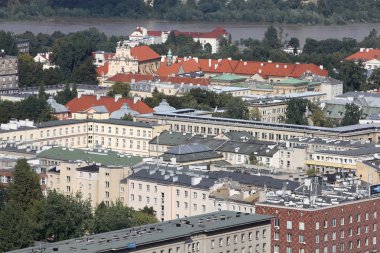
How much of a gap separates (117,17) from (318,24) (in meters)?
12.5

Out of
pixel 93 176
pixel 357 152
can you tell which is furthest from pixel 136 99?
pixel 93 176

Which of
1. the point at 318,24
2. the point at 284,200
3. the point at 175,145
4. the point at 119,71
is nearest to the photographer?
the point at 284,200

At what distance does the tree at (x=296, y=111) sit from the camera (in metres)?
48.4

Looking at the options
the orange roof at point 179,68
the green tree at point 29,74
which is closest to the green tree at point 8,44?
the green tree at point 29,74

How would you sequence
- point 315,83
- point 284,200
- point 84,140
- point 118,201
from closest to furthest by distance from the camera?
point 284,200, point 118,201, point 84,140, point 315,83

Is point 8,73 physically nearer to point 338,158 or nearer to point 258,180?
point 338,158

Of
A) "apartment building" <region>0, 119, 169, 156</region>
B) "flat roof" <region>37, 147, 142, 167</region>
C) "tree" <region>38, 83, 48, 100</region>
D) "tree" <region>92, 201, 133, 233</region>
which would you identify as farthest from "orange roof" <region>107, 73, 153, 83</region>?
"tree" <region>92, 201, 133, 233</region>

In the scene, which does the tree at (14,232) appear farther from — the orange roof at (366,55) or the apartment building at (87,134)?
the orange roof at (366,55)

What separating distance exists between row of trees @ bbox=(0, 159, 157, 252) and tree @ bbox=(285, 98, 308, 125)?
554 inches

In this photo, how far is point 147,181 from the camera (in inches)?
1401

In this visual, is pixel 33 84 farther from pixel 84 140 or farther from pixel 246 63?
pixel 84 140

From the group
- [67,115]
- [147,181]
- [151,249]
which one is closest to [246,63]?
[67,115]

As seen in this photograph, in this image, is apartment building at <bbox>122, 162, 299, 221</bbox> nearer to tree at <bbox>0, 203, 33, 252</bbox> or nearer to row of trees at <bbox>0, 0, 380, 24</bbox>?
tree at <bbox>0, 203, 33, 252</bbox>

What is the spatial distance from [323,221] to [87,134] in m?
16.2
